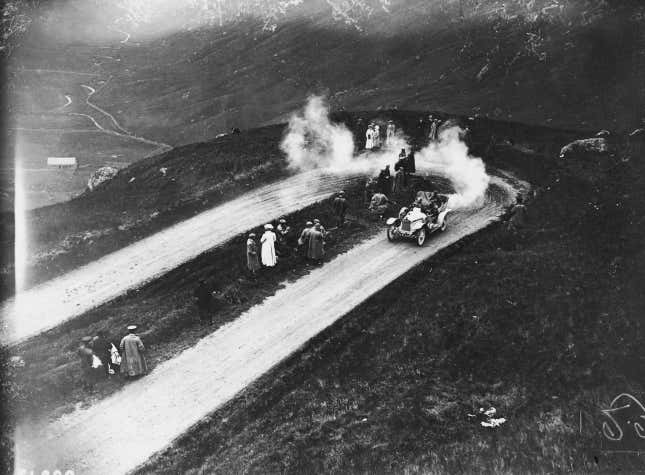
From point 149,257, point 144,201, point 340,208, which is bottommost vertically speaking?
point 149,257

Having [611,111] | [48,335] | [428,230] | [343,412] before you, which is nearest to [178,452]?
[343,412]

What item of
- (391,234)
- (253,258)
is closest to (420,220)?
(391,234)

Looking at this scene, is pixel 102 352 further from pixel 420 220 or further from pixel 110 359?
pixel 420 220

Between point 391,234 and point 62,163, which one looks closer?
point 391,234

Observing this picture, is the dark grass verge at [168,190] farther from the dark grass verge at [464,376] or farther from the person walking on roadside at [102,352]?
the dark grass verge at [464,376]

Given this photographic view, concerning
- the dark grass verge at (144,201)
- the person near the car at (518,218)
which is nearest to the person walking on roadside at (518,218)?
the person near the car at (518,218)

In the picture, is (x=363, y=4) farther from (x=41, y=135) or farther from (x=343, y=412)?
(x=343, y=412)
